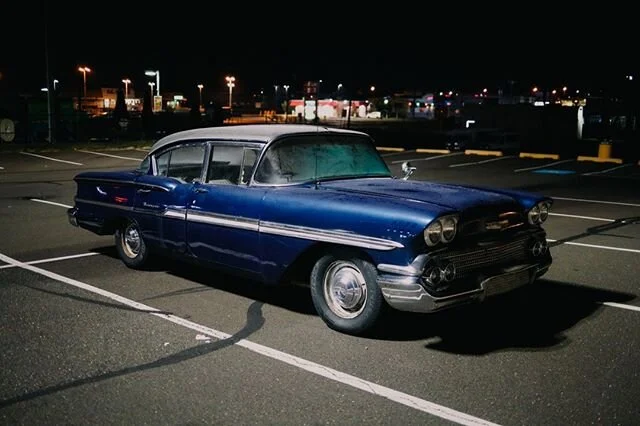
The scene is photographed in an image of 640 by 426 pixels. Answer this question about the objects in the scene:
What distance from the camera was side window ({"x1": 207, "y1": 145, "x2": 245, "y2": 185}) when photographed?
6193 millimetres

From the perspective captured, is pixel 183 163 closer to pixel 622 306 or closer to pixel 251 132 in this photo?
pixel 251 132

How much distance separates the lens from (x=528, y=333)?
213 inches

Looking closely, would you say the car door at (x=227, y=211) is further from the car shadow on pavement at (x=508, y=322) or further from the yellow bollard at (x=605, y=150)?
the yellow bollard at (x=605, y=150)

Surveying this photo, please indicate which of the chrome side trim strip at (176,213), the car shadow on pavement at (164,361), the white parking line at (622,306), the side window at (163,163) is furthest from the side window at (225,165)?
the white parking line at (622,306)

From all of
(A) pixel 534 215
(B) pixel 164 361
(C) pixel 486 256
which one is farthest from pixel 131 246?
(A) pixel 534 215

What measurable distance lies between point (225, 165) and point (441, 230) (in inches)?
94.7

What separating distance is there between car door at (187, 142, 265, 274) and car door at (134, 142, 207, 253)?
159 mm

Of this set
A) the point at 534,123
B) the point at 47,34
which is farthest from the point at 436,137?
the point at 47,34

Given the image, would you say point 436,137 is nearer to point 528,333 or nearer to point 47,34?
point 47,34

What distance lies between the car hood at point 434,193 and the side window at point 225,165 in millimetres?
880

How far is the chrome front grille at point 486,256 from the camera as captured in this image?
4949 mm

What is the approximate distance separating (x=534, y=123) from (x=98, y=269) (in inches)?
2111

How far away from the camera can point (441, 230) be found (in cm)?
486

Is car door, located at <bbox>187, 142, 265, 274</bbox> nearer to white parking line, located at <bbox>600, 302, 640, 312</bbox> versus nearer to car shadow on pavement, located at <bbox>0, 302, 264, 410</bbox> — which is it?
car shadow on pavement, located at <bbox>0, 302, 264, 410</bbox>
